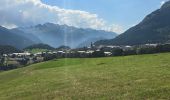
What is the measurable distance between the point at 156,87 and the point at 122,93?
3.06 m

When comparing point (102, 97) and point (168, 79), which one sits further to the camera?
point (168, 79)

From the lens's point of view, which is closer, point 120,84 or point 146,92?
point 146,92

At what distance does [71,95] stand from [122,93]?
5758mm

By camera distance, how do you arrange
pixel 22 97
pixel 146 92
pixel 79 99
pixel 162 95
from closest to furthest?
pixel 162 95, pixel 146 92, pixel 79 99, pixel 22 97

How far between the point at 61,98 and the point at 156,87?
9.10 meters

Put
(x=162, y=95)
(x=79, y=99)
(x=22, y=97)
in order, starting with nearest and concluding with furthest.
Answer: (x=162, y=95), (x=79, y=99), (x=22, y=97)

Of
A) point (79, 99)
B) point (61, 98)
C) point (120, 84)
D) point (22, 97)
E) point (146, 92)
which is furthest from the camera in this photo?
point (22, 97)

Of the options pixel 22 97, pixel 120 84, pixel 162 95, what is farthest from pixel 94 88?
pixel 162 95

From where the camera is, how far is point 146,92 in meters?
31.5

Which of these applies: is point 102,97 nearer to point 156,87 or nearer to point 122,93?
point 122,93

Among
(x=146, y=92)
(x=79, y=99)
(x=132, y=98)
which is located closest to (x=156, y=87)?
(x=146, y=92)

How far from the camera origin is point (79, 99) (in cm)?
3391

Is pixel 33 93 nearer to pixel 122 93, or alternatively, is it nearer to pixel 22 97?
pixel 22 97

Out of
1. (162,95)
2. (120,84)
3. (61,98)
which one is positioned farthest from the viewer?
(120,84)
